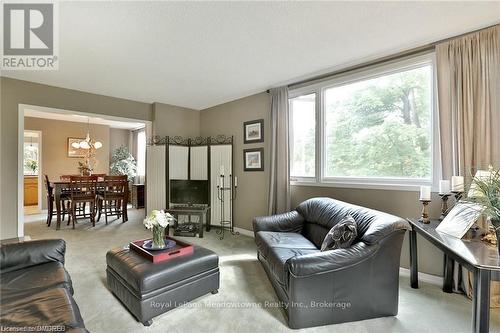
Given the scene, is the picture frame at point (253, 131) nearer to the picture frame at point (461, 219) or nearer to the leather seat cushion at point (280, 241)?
the leather seat cushion at point (280, 241)

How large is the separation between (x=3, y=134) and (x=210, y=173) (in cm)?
333

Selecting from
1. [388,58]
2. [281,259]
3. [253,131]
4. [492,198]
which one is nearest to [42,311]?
[281,259]

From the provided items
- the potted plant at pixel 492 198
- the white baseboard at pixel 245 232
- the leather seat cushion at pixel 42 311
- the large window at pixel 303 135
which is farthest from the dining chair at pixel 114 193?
the potted plant at pixel 492 198

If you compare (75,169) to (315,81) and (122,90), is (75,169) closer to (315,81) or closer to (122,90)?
(122,90)

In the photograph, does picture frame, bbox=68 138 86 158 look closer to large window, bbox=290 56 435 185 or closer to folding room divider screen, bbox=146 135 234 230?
folding room divider screen, bbox=146 135 234 230

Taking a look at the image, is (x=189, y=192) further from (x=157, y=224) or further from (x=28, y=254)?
(x=28, y=254)

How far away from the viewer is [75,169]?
24.0 feet

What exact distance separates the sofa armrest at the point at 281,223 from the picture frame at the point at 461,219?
5.05ft

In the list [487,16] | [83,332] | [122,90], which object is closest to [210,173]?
[122,90]

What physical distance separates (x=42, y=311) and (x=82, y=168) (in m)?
5.97

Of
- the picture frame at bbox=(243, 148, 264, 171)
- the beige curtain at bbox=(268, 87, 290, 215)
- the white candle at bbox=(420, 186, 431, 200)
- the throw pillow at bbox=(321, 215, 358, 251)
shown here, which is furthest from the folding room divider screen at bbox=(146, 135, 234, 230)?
the white candle at bbox=(420, 186, 431, 200)

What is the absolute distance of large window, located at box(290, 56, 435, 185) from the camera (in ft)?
9.29

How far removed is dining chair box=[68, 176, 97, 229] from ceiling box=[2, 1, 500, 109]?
205cm

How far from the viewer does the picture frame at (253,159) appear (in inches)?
174
